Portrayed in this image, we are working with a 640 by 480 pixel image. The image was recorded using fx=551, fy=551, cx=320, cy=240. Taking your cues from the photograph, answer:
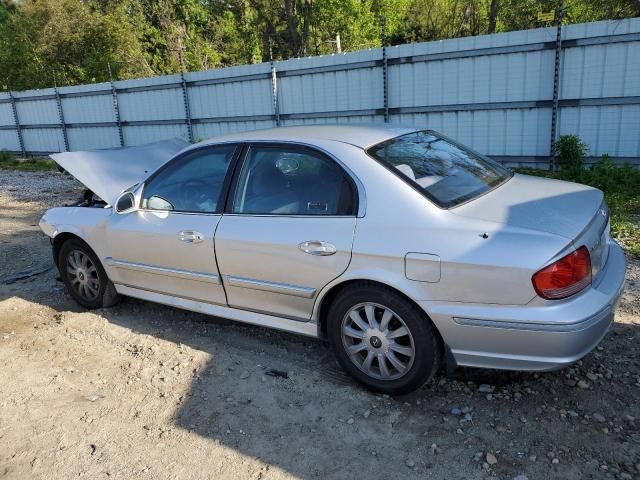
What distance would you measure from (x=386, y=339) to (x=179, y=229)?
173 cm

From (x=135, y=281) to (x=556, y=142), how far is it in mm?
7394

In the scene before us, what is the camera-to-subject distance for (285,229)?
344 centimetres

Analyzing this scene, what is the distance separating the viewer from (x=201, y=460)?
2.90m

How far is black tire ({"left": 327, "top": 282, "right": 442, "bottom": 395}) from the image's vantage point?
3055 millimetres

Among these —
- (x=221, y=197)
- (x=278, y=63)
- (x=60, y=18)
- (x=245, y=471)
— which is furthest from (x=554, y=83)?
(x=60, y=18)

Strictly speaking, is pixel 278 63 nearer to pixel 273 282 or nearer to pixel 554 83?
pixel 554 83

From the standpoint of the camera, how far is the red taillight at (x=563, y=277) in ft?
8.81

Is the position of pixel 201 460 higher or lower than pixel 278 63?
lower

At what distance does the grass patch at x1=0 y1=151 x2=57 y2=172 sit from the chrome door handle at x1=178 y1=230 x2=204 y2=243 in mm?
13912

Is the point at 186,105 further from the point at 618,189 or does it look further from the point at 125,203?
the point at 125,203

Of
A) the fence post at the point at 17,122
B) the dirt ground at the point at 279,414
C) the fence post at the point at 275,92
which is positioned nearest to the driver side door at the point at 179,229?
the dirt ground at the point at 279,414

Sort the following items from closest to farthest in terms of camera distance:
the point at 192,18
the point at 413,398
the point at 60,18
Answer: the point at 413,398 < the point at 60,18 < the point at 192,18

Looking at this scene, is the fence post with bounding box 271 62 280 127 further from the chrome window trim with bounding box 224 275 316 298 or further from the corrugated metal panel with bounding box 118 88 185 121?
the chrome window trim with bounding box 224 275 316 298

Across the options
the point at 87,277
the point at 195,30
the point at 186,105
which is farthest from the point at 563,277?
the point at 195,30
